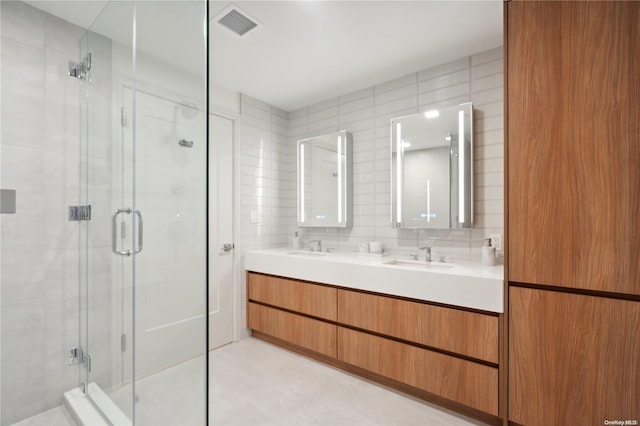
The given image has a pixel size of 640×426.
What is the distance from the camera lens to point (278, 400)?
2049 millimetres

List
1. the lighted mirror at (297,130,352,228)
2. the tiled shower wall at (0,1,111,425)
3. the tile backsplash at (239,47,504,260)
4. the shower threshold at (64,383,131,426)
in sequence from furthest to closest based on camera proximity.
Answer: the lighted mirror at (297,130,352,228)
the tile backsplash at (239,47,504,260)
the tiled shower wall at (0,1,111,425)
the shower threshold at (64,383,131,426)

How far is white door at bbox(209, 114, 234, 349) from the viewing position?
2.92 metres

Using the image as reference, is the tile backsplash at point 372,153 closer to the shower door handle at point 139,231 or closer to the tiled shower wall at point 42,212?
the tiled shower wall at point 42,212

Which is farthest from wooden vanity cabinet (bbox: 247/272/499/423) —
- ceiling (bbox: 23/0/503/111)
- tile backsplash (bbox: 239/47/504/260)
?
ceiling (bbox: 23/0/503/111)

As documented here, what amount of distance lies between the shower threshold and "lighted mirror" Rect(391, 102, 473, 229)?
2.25 m

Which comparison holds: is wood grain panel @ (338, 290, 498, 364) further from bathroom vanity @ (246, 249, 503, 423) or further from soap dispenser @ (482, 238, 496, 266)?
soap dispenser @ (482, 238, 496, 266)

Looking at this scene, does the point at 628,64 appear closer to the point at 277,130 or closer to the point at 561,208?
the point at 561,208

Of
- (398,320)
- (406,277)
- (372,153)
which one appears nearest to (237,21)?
(372,153)

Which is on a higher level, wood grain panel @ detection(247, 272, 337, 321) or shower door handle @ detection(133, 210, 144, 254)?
shower door handle @ detection(133, 210, 144, 254)

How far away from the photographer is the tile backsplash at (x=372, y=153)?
2297 millimetres

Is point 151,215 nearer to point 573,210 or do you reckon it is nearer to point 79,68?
point 79,68

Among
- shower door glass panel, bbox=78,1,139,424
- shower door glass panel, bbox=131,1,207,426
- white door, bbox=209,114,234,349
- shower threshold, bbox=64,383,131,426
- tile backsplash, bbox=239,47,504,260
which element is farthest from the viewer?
white door, bbox=209,114,234,349

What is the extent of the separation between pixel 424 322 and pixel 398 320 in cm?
18

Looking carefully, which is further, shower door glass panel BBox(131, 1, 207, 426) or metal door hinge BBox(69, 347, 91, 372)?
metal door hinge BBox(69, 347, 91, 372)
